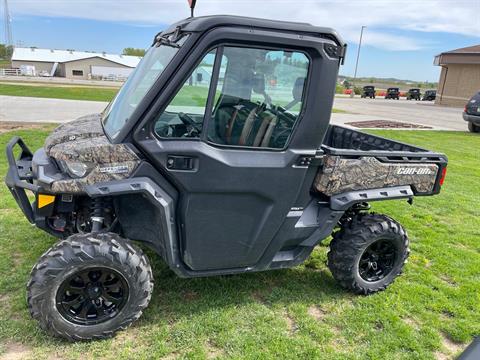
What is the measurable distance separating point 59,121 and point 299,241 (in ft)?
33.1

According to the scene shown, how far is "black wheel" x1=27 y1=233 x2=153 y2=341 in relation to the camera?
8.43ft

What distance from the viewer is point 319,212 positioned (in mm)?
3283

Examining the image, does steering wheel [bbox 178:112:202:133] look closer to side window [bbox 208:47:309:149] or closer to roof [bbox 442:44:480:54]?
side window [bbox 208:47:309:149]

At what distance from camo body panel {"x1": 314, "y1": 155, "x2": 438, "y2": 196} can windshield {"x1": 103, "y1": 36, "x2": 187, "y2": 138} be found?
4.51 feet

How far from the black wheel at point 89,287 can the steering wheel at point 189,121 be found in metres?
0.91

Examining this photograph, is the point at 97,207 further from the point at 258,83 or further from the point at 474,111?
the point at 474,111


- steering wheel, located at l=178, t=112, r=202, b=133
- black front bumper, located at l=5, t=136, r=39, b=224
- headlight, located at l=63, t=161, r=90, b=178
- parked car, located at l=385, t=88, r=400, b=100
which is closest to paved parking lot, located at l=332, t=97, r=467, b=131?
steering wheel, located at l=178, t=112, r=202, b=133

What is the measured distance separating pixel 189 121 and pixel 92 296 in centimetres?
136

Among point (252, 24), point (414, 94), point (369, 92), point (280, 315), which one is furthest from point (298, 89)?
point (414, 94)

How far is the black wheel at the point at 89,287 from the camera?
101 inches

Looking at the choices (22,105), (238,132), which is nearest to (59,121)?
(22,105)

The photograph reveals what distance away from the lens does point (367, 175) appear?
Answer: 128 inches

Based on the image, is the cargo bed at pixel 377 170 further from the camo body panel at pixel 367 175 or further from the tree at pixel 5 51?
the tree at pixel 5 51

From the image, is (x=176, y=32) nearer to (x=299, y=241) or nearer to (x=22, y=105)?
(x=299, y=241)
